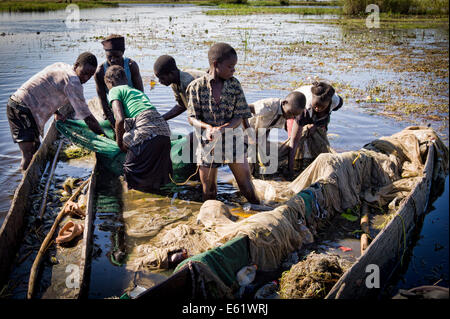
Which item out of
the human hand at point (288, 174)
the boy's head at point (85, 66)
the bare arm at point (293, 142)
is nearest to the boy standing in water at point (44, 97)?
the boy's head at point (85, 66)

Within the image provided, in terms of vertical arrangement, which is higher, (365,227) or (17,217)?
(17,217)

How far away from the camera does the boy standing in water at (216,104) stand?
3.39 m

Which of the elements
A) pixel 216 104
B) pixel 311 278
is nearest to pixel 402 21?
pixel 216 104

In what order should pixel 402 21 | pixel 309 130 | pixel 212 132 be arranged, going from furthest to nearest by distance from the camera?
1. pixel 402 21
2. pixel 309 130
3. pixel 212 132

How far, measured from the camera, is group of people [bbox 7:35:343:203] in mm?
3564

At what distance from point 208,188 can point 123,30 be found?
49.9ft

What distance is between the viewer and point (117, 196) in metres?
4.26

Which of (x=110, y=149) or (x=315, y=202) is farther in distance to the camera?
(x=110, y=149)

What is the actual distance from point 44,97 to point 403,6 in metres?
25.0

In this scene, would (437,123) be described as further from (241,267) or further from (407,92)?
(241,267)

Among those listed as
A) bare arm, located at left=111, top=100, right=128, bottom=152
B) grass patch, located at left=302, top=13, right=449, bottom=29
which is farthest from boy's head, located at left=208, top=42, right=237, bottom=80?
grass patch, located at left=302, top=13, right=449, bottom=29

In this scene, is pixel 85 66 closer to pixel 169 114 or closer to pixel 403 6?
pixel 169 114

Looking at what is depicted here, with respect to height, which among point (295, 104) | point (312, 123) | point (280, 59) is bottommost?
point (312, 123)

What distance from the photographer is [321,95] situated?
14.4 ft
